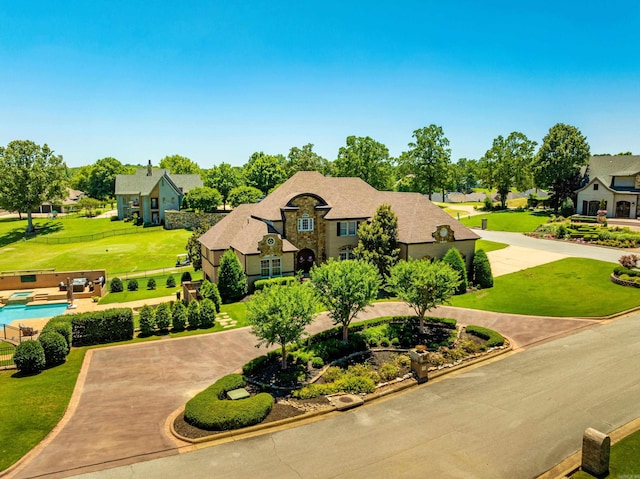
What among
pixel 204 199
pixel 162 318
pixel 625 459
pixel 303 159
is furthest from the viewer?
pixel 303 159

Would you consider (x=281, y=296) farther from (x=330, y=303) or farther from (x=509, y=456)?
(x=509, y=456)

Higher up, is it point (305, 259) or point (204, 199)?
point (204, 199)

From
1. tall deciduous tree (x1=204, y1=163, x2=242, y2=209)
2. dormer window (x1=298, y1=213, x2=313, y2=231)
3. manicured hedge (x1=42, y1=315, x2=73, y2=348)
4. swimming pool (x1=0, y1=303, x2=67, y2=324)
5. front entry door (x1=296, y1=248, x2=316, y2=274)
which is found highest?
tall deciduous tree (x1=204, y1=163, x2=242, y2=209)

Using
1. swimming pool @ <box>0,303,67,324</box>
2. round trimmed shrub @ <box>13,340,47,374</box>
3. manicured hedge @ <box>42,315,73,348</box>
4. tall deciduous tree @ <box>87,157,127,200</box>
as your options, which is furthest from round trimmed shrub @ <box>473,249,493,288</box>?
tall deciduous tree @ <box>87,157,127,200</box>

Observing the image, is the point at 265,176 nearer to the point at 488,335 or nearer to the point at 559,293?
the point at 559,293

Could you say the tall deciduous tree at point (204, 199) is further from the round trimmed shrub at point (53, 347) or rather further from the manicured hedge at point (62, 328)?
the round trimmed shrub at point (53, 347)

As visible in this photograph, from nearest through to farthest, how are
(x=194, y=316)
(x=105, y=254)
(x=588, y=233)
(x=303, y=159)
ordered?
1. (x=194, y=316)
2. (x=588, y=233)
3. (x=105, y=254)
4. (x=303, y=159)

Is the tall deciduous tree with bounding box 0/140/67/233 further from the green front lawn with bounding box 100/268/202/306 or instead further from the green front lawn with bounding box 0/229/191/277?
the green front lawn with bounding box 100/268/202/306

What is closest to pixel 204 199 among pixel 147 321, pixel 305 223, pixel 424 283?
pixel 305 223
